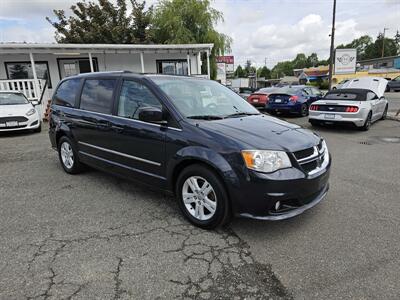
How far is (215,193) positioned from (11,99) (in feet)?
32.6

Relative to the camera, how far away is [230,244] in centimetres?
315

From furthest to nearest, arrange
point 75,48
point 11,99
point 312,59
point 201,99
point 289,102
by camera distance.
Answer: point 312,59, point 75,48, point 289,102, point 11,99, point 201,99

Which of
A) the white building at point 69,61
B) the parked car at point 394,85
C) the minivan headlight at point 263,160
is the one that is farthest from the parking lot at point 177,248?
the parked car at point 394,85

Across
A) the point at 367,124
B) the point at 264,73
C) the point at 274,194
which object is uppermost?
the point at 264,73

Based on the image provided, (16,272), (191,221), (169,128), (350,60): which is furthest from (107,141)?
(350,60)

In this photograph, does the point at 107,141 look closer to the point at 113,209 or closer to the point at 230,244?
the point at 113,209

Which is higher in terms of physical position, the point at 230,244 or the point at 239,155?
the point at 239,155

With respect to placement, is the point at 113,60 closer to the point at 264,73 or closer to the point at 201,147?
the point at 201,147

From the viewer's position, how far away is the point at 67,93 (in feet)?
17.7

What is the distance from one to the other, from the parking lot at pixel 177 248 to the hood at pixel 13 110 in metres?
5.59

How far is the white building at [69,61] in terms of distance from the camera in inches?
529

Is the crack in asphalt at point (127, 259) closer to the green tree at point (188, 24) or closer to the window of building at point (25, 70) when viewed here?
the window of building at point (25, 70)

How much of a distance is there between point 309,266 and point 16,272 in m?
2.60

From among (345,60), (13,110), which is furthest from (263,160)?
(345,60)
